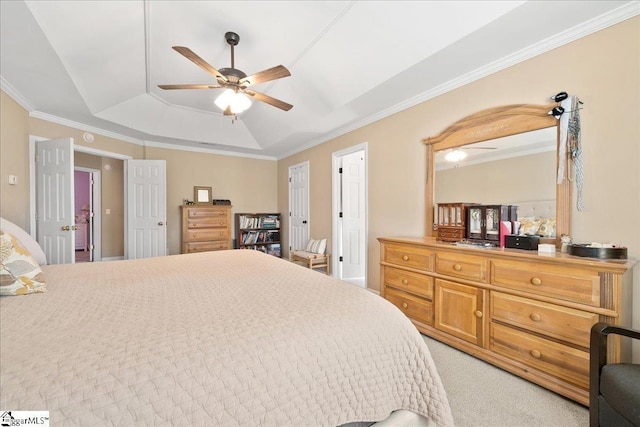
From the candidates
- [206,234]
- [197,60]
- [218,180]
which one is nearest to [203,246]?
[206,234]

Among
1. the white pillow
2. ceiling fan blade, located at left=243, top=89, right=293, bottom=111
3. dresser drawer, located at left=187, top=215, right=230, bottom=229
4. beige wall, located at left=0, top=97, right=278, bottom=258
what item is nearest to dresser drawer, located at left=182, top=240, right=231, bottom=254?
dresser drawer, located at left=187, top=215, right=230, bottom=229

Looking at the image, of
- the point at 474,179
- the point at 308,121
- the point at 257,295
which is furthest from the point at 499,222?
the point at 308,121

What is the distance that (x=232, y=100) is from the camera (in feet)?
8.25

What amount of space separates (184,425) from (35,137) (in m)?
4.67

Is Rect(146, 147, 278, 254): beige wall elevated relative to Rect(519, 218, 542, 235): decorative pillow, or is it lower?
elevated

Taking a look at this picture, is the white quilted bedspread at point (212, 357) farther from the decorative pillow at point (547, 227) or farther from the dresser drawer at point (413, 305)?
the decorative pillow at point (547, 227)

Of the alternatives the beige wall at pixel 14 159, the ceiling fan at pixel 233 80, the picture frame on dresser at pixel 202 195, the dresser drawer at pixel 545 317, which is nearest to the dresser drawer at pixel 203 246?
the picture frame on dresser at pixel 202 195

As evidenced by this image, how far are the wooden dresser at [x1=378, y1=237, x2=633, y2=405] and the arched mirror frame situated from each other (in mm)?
465

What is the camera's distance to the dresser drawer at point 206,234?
4.95m

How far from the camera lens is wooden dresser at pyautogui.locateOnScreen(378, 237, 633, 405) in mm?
1567

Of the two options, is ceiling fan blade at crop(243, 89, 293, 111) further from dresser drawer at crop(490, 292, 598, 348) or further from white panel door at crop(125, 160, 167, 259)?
white panel door at crop(125, 160, 167, 259)

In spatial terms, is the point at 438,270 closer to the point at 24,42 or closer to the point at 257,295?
the point at 257,295

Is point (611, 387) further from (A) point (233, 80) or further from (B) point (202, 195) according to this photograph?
(B) point (202, 195)

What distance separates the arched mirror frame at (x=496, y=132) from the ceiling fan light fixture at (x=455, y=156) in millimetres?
62
